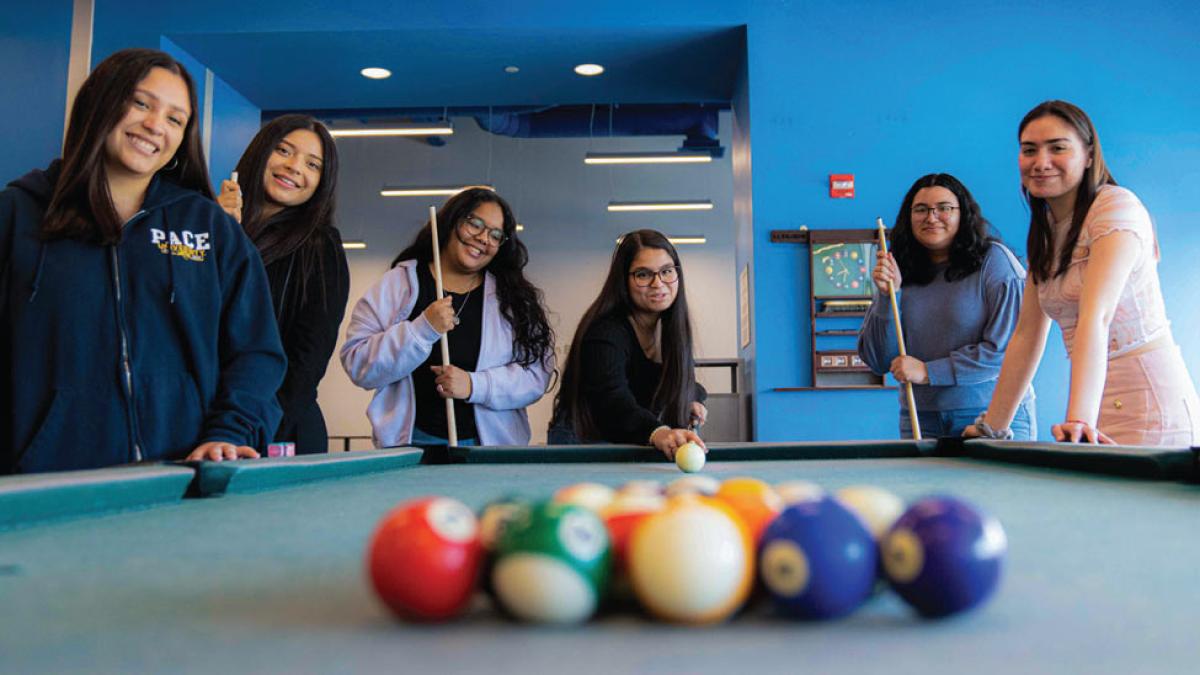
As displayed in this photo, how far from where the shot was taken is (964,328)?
275cm

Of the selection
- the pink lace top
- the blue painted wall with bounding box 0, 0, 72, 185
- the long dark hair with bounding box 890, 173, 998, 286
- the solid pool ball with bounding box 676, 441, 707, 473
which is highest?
the blue painted wall with bounding box 0, 0, 72, 185

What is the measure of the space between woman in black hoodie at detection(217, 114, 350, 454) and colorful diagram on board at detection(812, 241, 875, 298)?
9.55 feet

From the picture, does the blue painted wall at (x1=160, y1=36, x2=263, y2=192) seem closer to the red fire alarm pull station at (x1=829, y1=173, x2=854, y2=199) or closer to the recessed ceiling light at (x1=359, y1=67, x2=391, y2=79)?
the recessed ceiling light at (x1=359, y1=67, x2=391, y2=79)

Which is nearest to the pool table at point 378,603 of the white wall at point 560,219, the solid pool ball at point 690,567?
the solid pool ball at point 690,567

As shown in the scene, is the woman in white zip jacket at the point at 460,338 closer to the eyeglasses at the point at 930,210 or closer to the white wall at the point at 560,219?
the eyeglasses at the point at 930,210

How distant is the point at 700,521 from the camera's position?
61cm

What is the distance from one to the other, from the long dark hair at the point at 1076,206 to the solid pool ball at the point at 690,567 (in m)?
1.90

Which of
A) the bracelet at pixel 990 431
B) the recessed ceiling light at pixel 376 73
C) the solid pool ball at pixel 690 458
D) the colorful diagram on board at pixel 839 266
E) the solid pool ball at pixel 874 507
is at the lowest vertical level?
the solid pool ball at pixel 690 458

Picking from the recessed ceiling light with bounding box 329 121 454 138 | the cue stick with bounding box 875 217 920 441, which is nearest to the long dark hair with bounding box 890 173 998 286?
the cue stick with bounding box 875 217 920 441

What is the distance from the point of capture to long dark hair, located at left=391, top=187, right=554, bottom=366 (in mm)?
2811

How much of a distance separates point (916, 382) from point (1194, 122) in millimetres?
3176

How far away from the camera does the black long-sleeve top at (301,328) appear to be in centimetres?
231

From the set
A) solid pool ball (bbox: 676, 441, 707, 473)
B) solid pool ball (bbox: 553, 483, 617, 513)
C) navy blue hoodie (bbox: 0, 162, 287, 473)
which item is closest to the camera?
solid pool ball (bbox: 553, 483, 617, 513)

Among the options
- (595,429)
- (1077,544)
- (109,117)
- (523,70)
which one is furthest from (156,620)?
(523,70)
